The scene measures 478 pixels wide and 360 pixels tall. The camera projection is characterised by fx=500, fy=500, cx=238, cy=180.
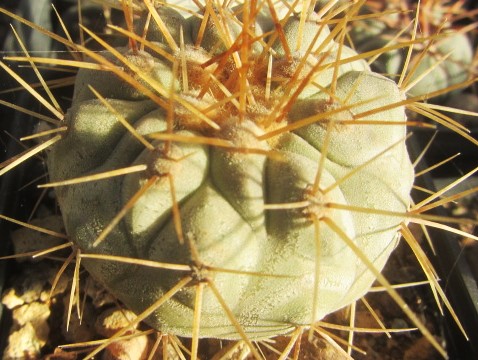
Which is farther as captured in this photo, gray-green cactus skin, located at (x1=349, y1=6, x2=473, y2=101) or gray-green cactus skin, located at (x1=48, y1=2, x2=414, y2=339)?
gray-green cactus skin, located at (x1=349, y1=6, x2=473, y2=101)

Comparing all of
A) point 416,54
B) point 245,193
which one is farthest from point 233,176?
point 416,54

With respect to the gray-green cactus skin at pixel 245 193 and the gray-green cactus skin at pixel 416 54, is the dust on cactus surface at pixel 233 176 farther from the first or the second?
the gray-green cactus skin at pixel 416 54

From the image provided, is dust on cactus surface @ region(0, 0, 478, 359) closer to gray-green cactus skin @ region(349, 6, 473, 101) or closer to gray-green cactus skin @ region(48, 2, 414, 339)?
gray-green cactus skin @ region(48, 2, 414, 339)

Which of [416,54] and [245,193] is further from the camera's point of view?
[416,54]

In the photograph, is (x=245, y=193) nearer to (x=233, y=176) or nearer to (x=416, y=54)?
(x=233, y=176)

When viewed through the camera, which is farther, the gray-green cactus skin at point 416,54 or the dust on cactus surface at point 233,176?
the gray-green cactus skin at point 416,54

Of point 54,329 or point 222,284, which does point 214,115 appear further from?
point 54,329

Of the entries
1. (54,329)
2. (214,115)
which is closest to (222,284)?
(214,115)

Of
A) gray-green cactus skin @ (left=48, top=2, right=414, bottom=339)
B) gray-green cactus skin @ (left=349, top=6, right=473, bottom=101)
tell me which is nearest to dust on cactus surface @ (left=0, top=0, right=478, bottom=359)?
gray-green cactus skin @ (left=48, top=2, right=414, bottom=339)

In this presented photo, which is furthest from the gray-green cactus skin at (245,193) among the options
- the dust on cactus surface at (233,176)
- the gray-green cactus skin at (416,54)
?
the gray-green cactus skin at (416,54)

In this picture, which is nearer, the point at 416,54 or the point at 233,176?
the point at 233,176
